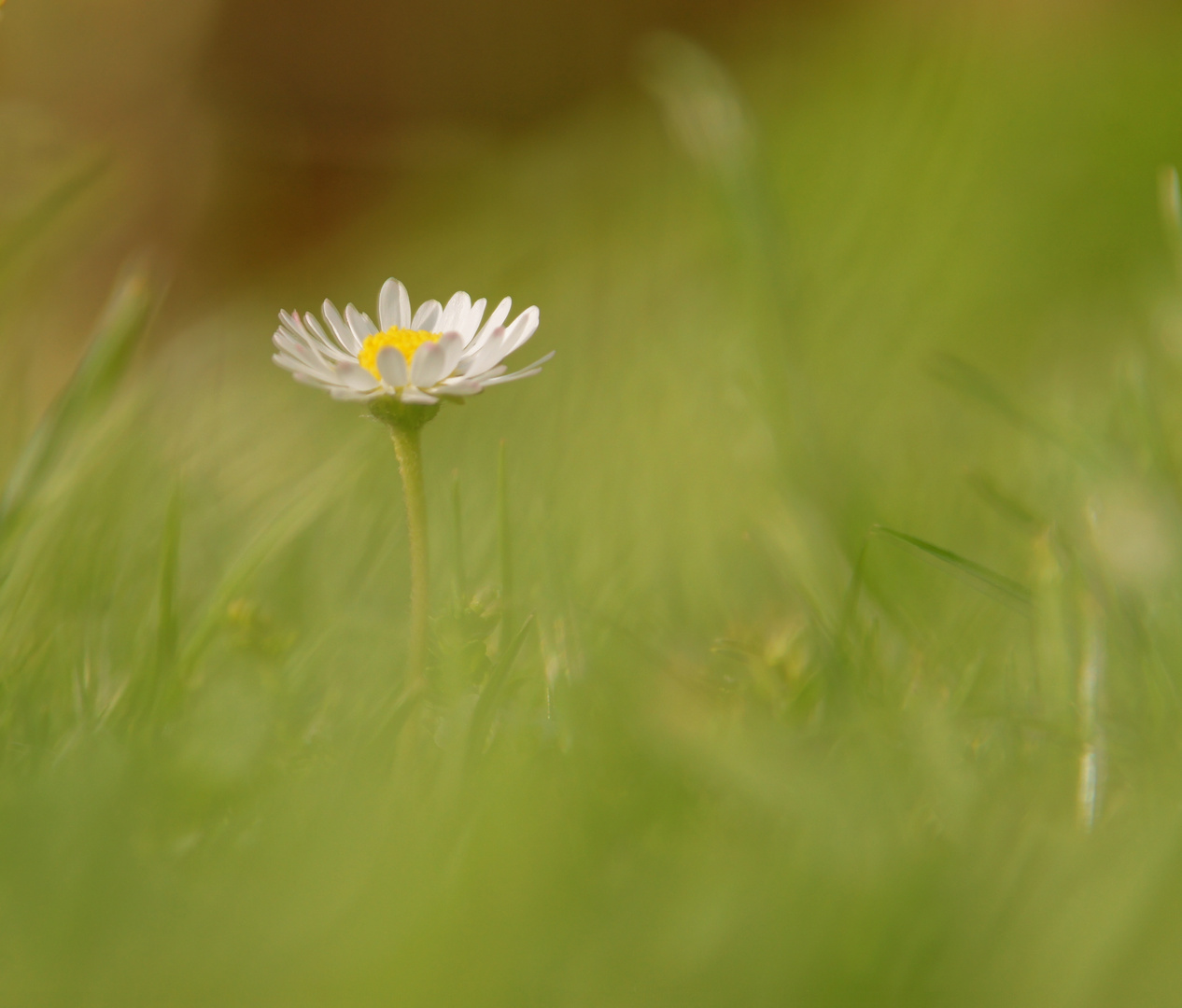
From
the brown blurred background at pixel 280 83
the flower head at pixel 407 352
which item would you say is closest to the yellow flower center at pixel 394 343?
the flower head at pixel 407 352

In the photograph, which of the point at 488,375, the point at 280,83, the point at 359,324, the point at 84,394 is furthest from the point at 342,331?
the point at 280,83

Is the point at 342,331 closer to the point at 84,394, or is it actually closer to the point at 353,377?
the point at 353,377

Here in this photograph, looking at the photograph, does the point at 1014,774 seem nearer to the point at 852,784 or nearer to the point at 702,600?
the point at 852,784

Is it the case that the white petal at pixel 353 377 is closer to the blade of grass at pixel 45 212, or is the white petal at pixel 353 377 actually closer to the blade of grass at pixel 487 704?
the blade of grass at pixel 487 704

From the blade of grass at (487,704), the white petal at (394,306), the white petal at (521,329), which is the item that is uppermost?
the white petal at (394,306)

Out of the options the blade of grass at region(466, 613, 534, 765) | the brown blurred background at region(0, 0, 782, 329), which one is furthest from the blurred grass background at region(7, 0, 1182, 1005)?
the brown blurred background at region(0, 0, 782, 329)

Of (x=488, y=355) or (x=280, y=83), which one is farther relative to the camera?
(x=280, y=83)
